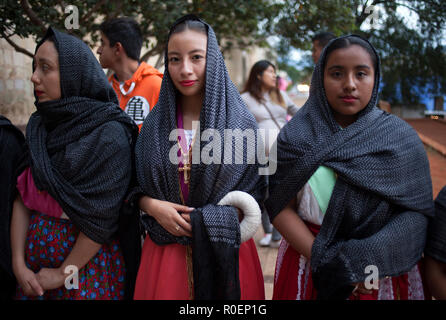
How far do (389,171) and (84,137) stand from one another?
53.5 inches

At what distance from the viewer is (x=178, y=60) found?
179cm

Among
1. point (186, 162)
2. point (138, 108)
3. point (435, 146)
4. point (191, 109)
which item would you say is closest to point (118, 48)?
point (138, 108)

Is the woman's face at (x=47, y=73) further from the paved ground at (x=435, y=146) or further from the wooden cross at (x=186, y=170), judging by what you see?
the paved ground at (x=435, y=146)

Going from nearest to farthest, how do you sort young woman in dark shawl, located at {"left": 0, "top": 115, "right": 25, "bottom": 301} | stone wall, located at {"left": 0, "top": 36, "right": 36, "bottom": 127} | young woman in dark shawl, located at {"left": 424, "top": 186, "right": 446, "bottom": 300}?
young woman in dark shawl, located at {"left": 424, "top": 186, "right": 446, "bottom": 300} < young woman in dark shawl, located at {"left": 0, "top": 115, "right": 25, "bottom": 301} < stone wall, located at {"left": 0, "top": 36, "right": 36, "bottom": 127}

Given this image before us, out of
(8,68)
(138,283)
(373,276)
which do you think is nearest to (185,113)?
(138,283)

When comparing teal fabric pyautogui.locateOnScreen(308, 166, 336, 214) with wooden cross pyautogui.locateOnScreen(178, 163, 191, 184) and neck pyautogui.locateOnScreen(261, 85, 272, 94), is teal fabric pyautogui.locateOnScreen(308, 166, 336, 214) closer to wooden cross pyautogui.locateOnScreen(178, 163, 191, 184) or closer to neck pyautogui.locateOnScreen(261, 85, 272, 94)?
wooden cross pyautogui.locateOnScreen(178, 163, 191, 184)

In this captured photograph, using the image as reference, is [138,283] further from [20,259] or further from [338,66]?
[338,66]

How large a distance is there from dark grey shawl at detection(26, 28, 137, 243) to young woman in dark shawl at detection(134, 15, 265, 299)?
118 mm

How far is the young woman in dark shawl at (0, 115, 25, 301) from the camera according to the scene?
73.5 inches

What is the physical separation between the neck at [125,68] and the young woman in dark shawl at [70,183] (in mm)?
1120

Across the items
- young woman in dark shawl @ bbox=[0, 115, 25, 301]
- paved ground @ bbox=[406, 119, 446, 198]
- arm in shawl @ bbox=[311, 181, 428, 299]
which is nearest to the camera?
arm in shawl @ bbox=[311, 181, 428, 299]

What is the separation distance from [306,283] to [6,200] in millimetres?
1499

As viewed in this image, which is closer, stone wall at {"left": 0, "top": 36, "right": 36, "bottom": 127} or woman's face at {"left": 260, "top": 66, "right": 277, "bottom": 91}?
stone wall at {"left": 0, "top": 36, "right": 36, "bottom": 127}

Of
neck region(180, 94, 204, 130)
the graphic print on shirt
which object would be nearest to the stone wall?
the graphic print on shirt
